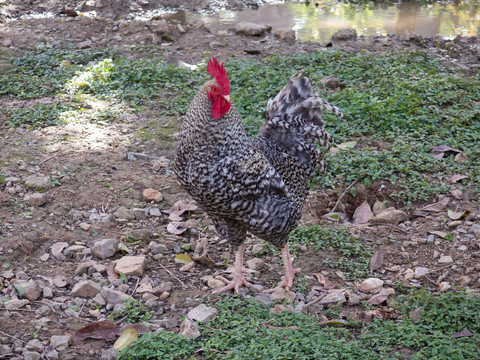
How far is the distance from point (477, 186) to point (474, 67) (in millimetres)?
3770

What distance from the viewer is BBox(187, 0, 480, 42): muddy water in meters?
11.3

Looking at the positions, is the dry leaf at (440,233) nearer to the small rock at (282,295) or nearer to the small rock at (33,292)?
the small rock at (282,295)

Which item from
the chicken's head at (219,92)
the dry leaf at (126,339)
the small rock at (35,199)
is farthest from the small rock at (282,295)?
the small rock at (35,199)

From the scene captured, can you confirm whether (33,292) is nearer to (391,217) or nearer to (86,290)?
(86,290)

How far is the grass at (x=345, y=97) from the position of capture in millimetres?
6316

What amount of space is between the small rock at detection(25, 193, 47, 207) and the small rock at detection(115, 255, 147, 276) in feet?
3.87

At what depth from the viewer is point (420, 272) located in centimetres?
489

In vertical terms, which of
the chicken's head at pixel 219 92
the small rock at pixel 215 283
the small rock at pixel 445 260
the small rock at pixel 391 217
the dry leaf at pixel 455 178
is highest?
the chicken's head at pixel 219 92

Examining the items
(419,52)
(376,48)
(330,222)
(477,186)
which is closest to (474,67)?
(419,52)

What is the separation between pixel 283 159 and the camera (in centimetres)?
481

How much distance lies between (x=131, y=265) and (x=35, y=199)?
1376 millimetres

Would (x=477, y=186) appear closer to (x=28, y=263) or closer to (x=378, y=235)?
(x=378, y=235)

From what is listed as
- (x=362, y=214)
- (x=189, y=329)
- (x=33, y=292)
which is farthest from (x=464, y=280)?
(x=33, y=292)

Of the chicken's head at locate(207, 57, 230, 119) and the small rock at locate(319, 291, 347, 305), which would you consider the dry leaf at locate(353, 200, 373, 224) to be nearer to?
the small rock at locate(319, 291, 347, 305)
